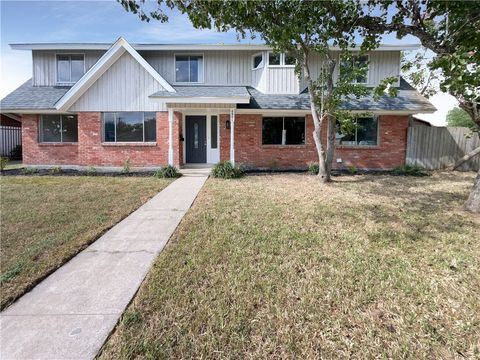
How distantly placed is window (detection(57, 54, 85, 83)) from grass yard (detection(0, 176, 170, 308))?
6.39m

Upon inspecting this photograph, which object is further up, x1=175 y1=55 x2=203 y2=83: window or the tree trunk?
x1=175 y1=55 x2=203 y2=83: window

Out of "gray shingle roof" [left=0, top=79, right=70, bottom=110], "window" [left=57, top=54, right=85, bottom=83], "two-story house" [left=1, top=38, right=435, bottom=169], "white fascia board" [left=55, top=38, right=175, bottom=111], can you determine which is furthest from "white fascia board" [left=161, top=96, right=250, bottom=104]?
"window" [left=57, top=54, right=85, bottom=83]

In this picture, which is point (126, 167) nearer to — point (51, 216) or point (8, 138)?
point (51, 216)

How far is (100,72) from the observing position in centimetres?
1272

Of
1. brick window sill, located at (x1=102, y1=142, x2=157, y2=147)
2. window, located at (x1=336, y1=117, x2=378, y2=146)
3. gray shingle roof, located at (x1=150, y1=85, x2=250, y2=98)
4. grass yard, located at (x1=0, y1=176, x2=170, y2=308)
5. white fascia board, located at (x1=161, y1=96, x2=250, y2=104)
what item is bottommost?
grass yard, located at (x1=0, y1=176, x2=170, y2=308)

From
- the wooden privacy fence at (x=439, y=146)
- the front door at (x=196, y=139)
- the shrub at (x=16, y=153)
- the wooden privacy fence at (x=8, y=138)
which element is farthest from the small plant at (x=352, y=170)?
the wooden privacy fence at (x=8, y=138)

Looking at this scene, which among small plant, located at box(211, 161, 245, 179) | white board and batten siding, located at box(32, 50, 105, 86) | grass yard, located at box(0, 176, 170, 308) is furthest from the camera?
white board and batten siding, located at box(32, 50, 105, 86)

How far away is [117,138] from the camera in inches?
529

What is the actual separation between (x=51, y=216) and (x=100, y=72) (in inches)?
349

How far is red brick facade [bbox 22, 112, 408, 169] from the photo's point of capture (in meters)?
13.3

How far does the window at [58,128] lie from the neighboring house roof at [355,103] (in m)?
8.21

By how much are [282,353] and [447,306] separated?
6.46 ft

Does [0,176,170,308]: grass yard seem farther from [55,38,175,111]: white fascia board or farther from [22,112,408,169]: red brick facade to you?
[55,38,175,111]: white fascia board

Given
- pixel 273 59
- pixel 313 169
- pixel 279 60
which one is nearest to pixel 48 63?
pixel 273 59
